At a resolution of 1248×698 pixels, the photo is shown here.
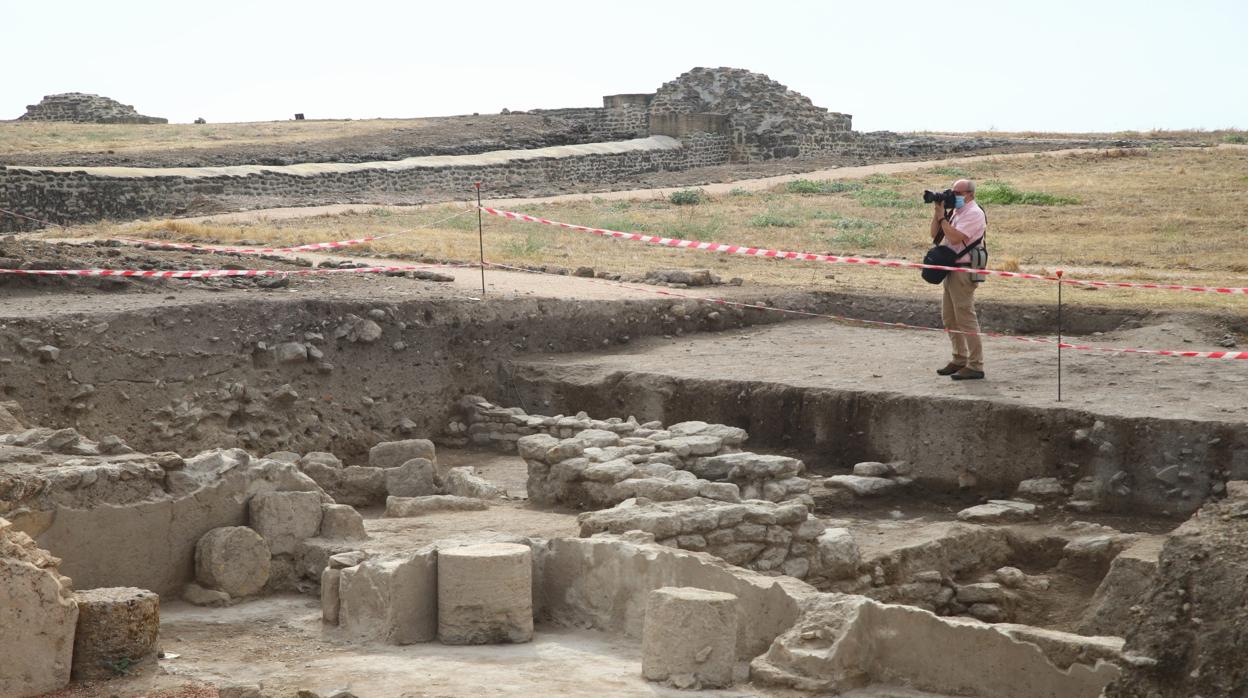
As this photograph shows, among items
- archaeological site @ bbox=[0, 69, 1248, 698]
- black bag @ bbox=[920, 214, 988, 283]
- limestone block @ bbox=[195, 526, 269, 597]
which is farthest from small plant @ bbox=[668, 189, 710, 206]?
limestone block @ bbox=[195, 526, 269, 597]

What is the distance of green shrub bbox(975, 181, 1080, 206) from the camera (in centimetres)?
2575

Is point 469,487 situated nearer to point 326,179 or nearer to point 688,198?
point 688,198

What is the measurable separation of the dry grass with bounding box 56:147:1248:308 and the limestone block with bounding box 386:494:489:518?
712 cm

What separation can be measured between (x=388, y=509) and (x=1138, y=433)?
5256 mm

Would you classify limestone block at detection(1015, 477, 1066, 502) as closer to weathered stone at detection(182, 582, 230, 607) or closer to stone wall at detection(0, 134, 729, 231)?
weathered stone at detection(182, 582, 230, 607)

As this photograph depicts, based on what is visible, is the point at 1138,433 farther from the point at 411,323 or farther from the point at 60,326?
the point at 60,326

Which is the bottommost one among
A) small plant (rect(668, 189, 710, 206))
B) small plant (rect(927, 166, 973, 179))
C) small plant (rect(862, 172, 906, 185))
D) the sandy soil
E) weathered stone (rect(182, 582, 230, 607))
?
weathered stone (rect(182, 582, 230, 607))

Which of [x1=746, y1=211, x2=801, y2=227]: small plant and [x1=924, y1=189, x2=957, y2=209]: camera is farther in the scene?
[x1=746, y1=211, x2=801, y2=227]: small plant

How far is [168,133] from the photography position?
43.5 meters

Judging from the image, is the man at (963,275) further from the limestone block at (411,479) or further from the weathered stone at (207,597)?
the weathered stone at (207,597)

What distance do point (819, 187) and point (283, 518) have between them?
74.5 feet

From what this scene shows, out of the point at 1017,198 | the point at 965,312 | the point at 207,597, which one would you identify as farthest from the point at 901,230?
the point at 207,597

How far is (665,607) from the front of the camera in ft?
23.0

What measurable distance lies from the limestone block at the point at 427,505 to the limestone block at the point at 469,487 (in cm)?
48
